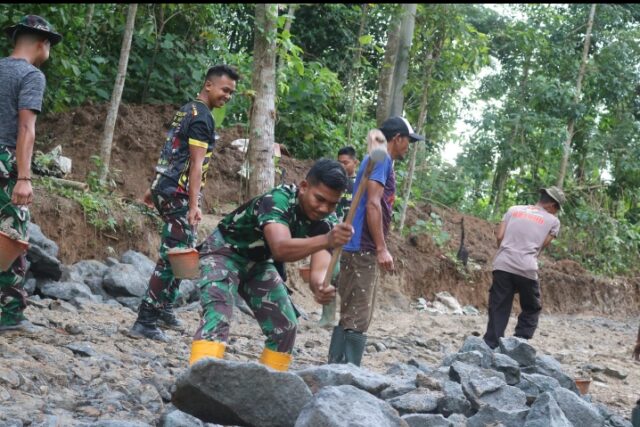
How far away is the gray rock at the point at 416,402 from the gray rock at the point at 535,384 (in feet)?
3.03

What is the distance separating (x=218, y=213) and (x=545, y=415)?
794cm

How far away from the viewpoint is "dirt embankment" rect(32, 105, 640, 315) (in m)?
9.06

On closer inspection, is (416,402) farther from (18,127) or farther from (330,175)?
(18,127)

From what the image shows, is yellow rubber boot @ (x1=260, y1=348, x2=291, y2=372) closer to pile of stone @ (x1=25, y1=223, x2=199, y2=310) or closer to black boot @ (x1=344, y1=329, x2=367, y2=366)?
black boot @ (x1=344, y1=329, x2=367, y2=366)

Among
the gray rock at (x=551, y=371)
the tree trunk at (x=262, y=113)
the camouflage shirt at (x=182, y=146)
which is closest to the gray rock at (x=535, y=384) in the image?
the gray rock at (x=551, y=371)

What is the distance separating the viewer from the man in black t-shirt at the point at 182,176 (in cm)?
591

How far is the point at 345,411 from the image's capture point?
3.55 metres

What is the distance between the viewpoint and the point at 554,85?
1770 cm

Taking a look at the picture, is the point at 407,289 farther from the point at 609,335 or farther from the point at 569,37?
the point at 569,37

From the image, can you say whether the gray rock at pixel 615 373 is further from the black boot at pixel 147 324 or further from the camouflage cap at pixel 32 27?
the camouflage cap at pixel 32 27

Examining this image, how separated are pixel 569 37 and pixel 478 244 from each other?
5804 millimetres

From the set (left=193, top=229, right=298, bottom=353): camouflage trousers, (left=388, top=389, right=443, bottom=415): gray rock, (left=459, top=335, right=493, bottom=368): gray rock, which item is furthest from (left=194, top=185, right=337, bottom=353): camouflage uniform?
(left=459, top=335, right=493, bottom=368): gray rock

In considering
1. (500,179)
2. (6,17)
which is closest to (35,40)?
(6,17)

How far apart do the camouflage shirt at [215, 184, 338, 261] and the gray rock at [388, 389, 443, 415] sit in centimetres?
105
